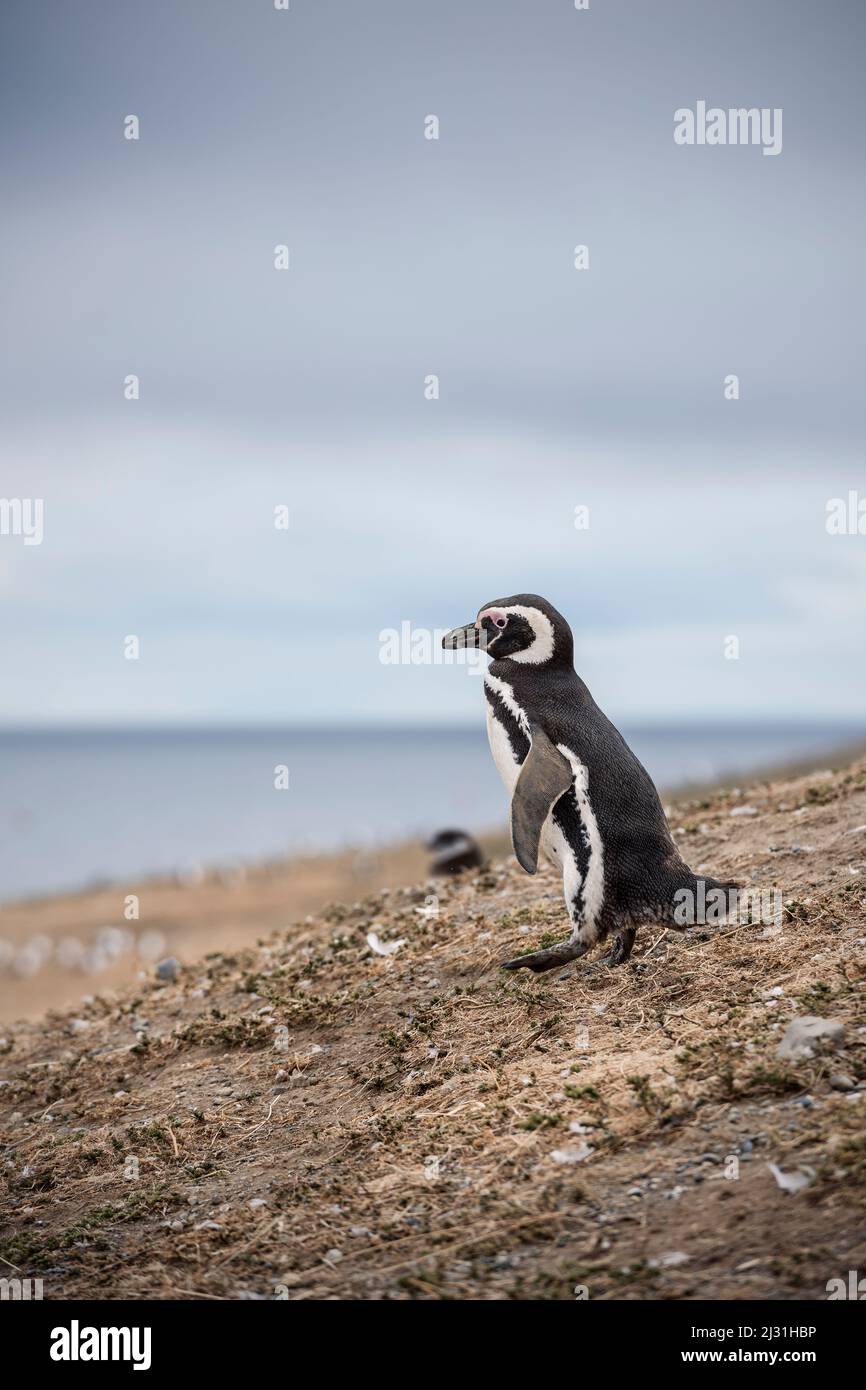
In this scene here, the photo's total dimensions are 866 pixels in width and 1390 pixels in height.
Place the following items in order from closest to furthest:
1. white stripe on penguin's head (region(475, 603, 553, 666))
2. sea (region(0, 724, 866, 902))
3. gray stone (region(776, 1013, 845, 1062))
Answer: gray stone (region(776, 1013, 845, 1062)) < white stripe on penguin's head (region(475, 603, 553, 666)) < sea (region(0, 724, 866, 902))

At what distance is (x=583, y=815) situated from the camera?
23.2 ft

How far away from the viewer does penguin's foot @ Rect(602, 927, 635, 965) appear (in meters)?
7.18

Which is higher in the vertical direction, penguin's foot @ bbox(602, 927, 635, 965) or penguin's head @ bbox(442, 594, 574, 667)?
penguin's head @ bbox(442, 594, 574, 667)

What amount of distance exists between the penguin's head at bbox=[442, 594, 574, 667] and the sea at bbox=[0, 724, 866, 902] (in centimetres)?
412

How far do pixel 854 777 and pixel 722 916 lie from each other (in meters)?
4.49

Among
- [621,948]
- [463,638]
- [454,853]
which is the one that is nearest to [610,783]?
[621,948]

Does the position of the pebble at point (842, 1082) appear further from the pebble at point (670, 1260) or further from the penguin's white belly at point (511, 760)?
the penguin's white belly at point (511, 760)

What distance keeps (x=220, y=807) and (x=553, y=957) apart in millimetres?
68373

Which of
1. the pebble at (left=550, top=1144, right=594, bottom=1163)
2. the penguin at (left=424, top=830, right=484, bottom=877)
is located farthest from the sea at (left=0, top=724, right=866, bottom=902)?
the pebble at (left=550, top=1144, right=594, bottom=1163)

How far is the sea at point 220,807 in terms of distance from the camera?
4116 cm

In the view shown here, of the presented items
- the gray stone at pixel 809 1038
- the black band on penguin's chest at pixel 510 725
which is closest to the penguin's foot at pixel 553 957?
the black band on penguin's chest at pixel 510 725

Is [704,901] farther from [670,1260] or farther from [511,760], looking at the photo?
[670,1260]

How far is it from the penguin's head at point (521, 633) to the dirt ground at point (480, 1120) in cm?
192

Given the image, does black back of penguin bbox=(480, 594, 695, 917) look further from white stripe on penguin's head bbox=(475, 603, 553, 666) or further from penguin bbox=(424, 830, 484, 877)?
penguin bbox=(424, 830, 484, 877)
